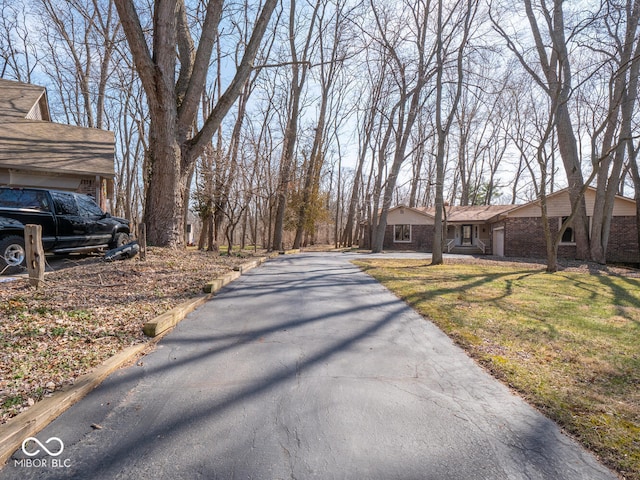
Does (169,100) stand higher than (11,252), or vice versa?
(169,100)

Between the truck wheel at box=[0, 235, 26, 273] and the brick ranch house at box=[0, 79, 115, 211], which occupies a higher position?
the brick ranch house at box=[0, 79, 115, 211]

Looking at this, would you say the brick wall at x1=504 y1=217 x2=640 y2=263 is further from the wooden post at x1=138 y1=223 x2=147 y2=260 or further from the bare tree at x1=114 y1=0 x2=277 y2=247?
the wooden post at x1=138 y1=223 x2=147 y2=260

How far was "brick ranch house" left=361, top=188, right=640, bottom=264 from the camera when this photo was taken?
61.8 ft

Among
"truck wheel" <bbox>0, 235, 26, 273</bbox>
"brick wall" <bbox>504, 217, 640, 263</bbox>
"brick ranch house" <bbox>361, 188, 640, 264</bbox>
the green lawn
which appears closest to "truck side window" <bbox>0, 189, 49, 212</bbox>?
"truck wheel" <bbox>0, 235, 26, 273</bbox>

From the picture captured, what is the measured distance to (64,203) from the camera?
7.59 meters

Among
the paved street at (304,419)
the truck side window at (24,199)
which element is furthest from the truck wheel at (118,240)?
the paved street at (304,419)

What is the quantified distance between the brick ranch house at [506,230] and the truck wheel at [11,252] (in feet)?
72.5

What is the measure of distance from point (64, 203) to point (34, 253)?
3.55 m

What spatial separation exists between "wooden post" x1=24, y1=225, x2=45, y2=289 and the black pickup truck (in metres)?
1.67

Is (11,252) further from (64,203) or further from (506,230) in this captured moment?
(506,230)

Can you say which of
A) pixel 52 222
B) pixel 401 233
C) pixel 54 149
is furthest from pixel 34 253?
pixel 401 233

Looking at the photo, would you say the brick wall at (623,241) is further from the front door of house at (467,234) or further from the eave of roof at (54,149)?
the eave of roof at (54,149)

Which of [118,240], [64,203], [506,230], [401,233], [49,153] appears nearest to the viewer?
[64,203]

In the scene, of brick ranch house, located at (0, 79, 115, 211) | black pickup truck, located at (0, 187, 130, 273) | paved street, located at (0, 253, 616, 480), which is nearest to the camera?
paved street, located at (0, 253, 616, 480)
